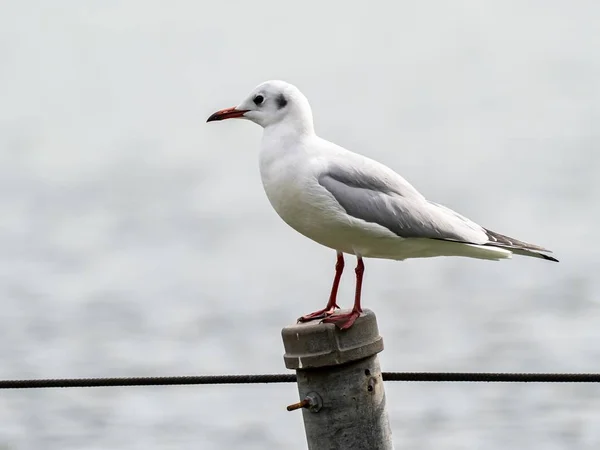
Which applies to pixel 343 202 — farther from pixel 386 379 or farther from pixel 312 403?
Answer: pixel 312 403

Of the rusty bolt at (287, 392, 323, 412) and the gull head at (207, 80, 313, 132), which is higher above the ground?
the gull head at (207, 80, 313, 132)

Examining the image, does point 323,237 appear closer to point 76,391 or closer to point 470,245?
point 470,245

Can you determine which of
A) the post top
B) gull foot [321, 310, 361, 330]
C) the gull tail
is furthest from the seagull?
the post top

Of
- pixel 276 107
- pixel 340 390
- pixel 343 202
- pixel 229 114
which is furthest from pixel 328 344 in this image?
pixel 229 114

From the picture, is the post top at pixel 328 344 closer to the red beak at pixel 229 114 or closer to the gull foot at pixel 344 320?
the gull foot at pixel 344 320

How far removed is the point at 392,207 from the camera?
457 cm

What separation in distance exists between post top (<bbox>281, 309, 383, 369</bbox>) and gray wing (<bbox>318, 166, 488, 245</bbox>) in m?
1.07

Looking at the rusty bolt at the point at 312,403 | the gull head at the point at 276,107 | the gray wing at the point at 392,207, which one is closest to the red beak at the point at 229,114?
the gull head at the point at 276,107

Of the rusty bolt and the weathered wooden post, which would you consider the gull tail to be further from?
the rusty bolt

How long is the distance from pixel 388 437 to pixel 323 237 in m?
1.24

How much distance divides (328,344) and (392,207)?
1.36 meters

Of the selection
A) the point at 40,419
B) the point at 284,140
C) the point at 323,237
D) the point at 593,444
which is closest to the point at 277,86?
the point at 284,140

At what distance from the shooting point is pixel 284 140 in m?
4.58

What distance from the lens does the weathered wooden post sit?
10.8 ft
